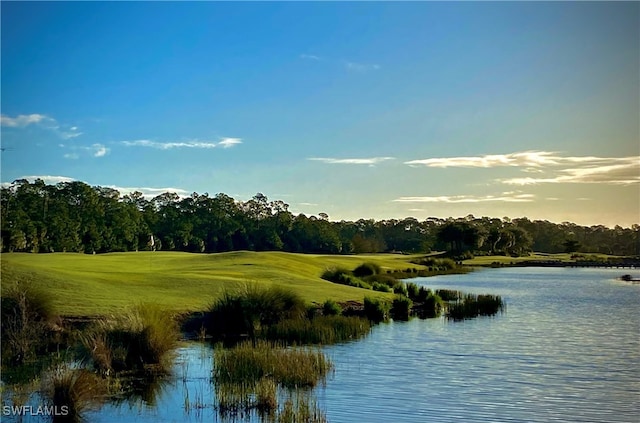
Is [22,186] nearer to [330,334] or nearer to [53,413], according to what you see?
[330,334]

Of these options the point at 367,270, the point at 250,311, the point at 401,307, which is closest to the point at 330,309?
the point at 250,311

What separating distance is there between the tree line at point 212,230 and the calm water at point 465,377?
3710 cm

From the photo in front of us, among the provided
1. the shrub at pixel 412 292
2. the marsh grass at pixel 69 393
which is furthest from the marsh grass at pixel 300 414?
the shrub at pixel 412 292

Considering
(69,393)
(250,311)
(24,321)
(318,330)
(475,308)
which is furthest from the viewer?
(475,308)

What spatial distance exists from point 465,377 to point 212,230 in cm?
11038

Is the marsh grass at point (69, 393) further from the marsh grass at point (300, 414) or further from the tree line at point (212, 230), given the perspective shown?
the tree line at point (212, 230)

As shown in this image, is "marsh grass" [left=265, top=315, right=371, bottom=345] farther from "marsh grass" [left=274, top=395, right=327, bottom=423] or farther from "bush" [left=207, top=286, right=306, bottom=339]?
"marsh grass" [left=274, top=395, right=327, bottom=423]

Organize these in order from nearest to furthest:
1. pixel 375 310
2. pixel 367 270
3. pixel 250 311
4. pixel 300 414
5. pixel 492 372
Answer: pixel 300 414, pixel 492 372, pixel 250 311, pixel 375 310, pixel 367 270

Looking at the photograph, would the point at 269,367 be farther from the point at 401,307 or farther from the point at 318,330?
the point at 401,307

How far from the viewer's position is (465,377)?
68.6ft

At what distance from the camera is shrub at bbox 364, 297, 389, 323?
35625mm

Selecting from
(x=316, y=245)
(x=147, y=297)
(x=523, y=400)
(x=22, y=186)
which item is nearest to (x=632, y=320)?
(x=523, y=400)

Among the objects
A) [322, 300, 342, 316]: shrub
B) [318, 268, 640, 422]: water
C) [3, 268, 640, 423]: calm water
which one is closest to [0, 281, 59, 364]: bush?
[3, 268, 640, 423]: calm water

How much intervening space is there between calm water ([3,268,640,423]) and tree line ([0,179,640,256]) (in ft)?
122
